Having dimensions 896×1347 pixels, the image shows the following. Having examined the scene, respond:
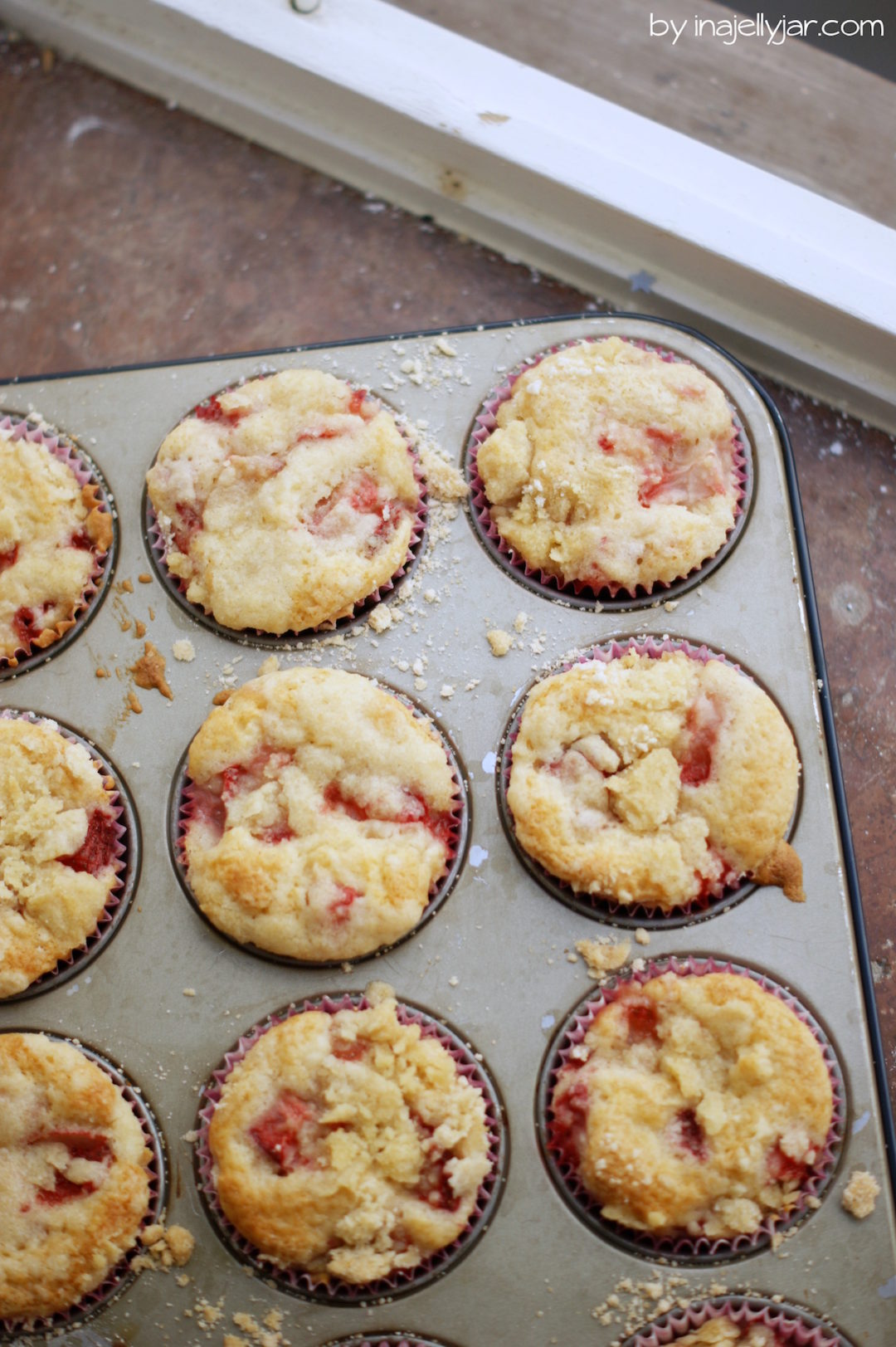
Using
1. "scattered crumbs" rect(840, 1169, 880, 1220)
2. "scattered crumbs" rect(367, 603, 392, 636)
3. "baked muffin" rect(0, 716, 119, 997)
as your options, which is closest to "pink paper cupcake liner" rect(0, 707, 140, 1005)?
"baked muffin" rect(0, 716, 119, 997)

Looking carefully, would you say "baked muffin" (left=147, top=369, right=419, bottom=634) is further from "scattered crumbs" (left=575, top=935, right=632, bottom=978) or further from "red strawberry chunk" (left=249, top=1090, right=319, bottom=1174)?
"red strawberry chunk" (left=249, top=1090, right=319, bottom=1174)

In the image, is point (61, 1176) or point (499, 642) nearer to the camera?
point (61, 1176)

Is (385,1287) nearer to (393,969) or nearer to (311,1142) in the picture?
(311,1142)

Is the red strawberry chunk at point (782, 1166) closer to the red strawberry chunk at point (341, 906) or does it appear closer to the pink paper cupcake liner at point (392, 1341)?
the pink paper cupcake liner at point (392, 1341)

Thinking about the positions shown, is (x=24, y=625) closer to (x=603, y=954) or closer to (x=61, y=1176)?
(x=61, y=1176)

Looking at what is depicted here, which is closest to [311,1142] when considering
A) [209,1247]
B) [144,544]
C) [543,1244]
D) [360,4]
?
[209,1247]

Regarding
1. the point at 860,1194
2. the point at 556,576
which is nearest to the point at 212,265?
the point at 556,576

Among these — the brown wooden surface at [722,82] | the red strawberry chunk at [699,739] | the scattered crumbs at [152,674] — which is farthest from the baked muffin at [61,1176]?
the brown wooden surface at [722,82]
